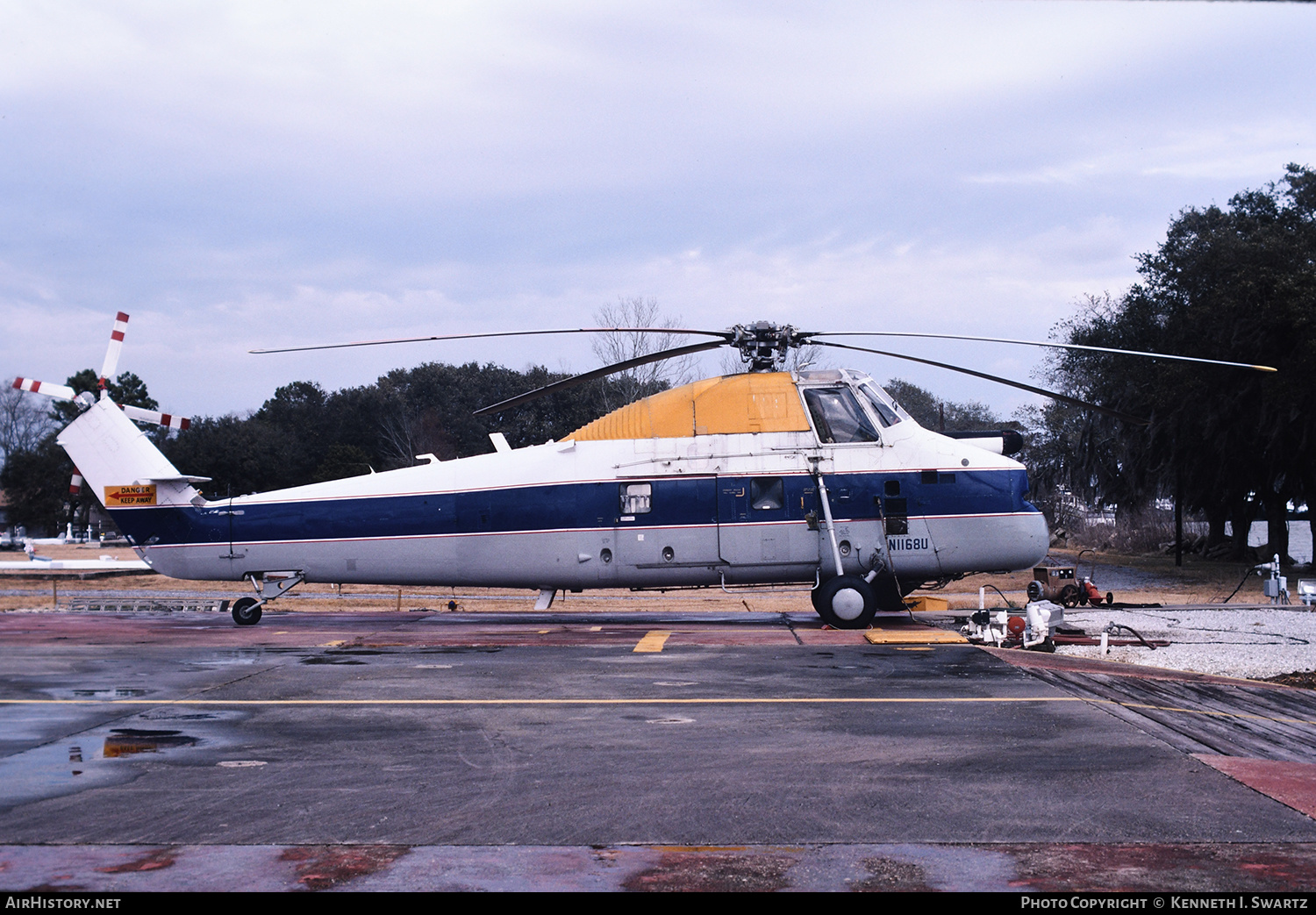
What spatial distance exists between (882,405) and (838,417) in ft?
2.38

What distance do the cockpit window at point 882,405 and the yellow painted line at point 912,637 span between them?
131 inches

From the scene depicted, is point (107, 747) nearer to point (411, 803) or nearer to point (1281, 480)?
point (411, 803)

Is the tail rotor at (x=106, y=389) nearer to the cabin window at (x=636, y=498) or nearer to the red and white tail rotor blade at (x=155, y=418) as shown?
the red and white tail rotor blade at (x=155, y=418)

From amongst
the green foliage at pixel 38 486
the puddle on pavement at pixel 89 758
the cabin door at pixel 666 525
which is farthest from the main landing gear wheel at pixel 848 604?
the green foliage at pixel 38 486

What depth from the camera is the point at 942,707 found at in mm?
8492

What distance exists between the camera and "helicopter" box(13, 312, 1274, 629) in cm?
1557

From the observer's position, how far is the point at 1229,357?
32.2 meters

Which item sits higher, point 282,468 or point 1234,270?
point 1234,270

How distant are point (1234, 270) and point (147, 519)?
1277 inches

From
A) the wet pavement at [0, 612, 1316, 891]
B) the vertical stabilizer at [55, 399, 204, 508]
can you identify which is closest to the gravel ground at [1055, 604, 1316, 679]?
the wet pavement at [0, 612, 1316, 891]

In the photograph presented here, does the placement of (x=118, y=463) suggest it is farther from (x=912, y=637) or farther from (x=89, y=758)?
(x=912, y=637)

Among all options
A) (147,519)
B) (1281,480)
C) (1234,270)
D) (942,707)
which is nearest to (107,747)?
(942,707)

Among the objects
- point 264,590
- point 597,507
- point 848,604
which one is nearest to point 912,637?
point 848,604

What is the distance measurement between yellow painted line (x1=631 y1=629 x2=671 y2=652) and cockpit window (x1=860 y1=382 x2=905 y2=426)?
4771 mm
